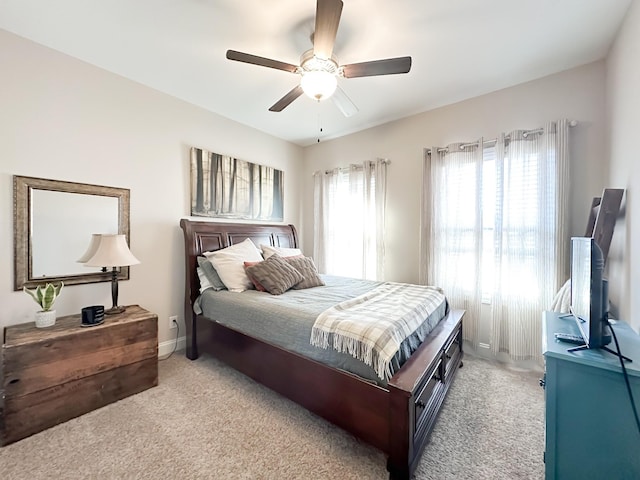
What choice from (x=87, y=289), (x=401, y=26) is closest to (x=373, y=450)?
(x=87, y=289)

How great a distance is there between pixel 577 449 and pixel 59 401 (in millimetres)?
2945

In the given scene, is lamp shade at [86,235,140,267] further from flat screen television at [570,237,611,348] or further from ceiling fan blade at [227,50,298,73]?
flat screen television at [570,237,611,348]

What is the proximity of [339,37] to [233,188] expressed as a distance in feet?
6.84

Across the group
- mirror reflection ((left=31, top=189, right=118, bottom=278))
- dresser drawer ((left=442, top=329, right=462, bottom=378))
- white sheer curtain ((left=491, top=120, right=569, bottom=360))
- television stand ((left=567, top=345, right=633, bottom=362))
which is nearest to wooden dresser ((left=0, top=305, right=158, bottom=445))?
mirror reflection ((left=31, top=189, right=118, bottom=278))

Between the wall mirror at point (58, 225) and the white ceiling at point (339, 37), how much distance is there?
115 cm

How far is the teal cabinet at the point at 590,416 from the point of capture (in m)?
1.03

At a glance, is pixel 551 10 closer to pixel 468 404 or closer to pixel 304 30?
pixel 304 30

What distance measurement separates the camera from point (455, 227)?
284cm

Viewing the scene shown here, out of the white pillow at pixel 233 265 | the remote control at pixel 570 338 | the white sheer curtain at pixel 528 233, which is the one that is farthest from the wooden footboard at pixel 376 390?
the white sheer curtain at pixel 528 233

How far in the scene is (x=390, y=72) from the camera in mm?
1733

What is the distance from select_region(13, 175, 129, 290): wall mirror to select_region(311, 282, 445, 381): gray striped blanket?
2148mm

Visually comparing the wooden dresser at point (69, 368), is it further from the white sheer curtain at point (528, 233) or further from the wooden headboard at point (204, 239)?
the white sheer curtain at point (528, 233)

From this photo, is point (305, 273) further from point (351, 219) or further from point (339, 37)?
point (339, 37)

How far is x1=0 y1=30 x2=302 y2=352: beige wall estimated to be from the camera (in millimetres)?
1934
